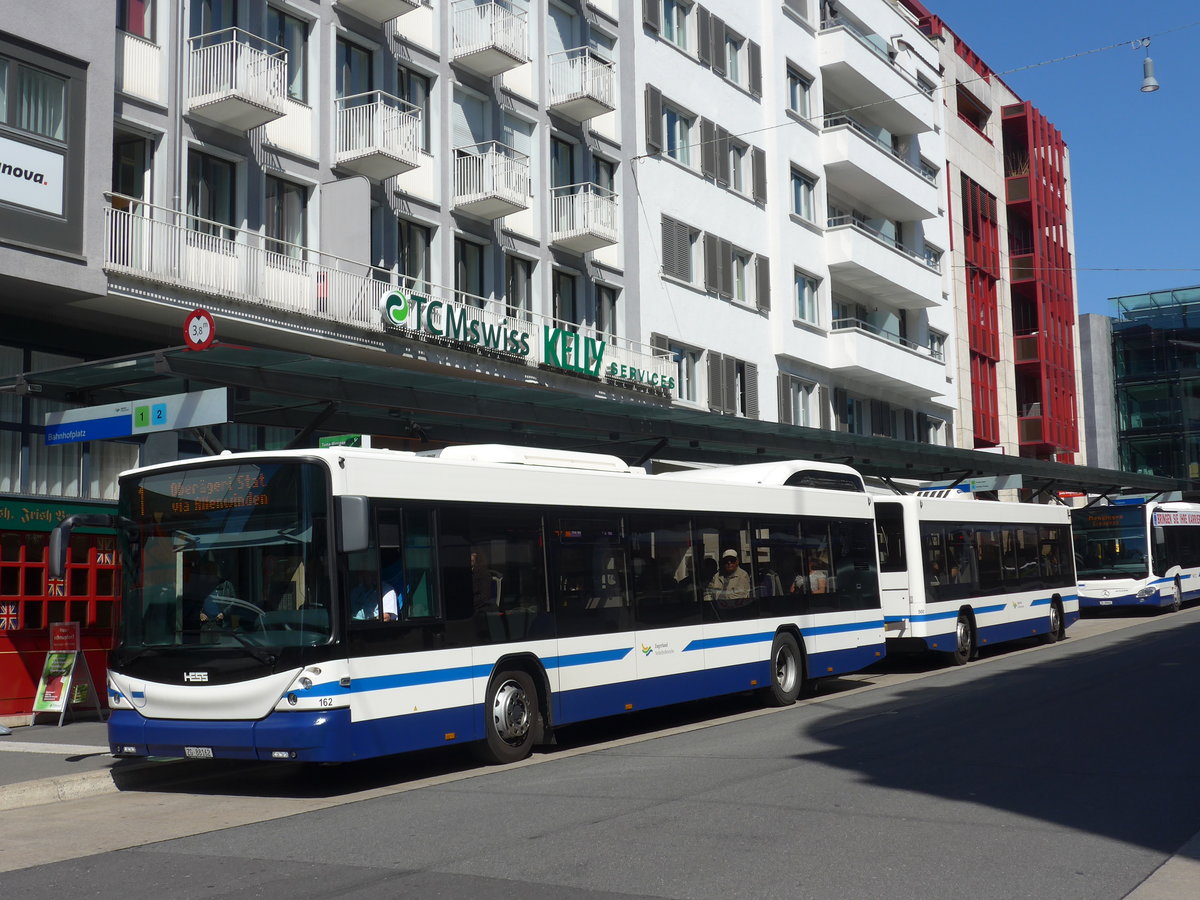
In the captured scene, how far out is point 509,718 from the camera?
12.8 metres

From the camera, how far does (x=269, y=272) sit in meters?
21.6

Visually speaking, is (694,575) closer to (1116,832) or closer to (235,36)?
(1116,832)

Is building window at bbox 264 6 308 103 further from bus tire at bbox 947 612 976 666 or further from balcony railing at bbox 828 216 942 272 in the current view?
balcony railing at bbox 828 216 942 272

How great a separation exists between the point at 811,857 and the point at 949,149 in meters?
47.0

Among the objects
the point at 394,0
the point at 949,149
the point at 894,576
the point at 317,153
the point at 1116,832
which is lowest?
the point at 1116,832

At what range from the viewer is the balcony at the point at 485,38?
2697 cm

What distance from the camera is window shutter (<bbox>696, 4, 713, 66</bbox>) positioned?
1404 inches

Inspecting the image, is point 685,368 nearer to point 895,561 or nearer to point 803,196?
point 803,196

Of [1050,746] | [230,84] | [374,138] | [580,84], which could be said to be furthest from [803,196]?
[1050,746]

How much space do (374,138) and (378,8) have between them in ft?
8.26

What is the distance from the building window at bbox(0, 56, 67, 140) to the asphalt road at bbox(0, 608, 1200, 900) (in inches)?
354

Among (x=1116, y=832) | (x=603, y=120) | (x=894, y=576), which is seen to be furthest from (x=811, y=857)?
(x=603, y=120)

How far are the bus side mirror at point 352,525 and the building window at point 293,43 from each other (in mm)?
14157

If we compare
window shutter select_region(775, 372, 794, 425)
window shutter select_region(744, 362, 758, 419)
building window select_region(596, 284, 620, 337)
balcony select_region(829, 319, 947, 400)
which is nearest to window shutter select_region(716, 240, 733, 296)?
window shutter select_region(744, 362, 758, 419)
